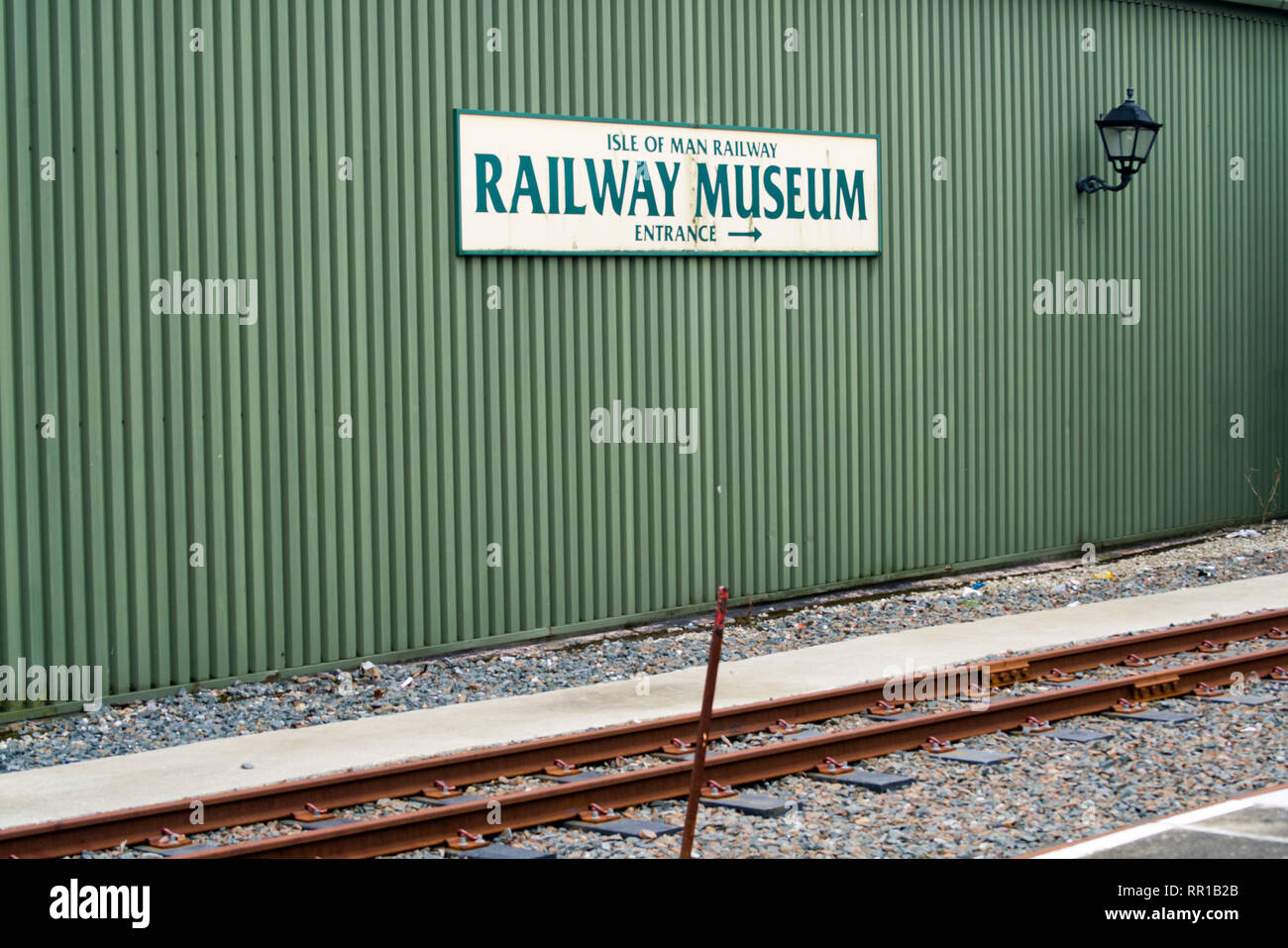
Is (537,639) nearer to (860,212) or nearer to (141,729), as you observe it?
(141,729)

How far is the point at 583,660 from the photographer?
11914 mm

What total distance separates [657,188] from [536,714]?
193 inches

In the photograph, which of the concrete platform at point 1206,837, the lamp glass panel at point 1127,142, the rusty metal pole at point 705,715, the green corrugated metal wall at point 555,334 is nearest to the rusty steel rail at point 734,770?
the rusty metal pole at point 705,715

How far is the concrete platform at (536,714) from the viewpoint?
27.1 ft

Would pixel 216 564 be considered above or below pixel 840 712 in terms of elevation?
above

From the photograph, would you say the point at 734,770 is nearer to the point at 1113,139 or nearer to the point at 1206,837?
the point at 1206,837

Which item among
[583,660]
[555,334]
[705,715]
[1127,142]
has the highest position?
[1127,142]

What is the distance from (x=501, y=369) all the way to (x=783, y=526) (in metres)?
3.16

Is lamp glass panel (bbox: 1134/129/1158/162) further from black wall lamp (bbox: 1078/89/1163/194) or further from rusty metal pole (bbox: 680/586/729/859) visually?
rusty metal pole (bbox: 680/586/729/859)

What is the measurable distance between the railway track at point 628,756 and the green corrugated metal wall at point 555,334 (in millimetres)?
3100

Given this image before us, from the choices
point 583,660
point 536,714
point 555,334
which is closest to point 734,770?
point 536,714

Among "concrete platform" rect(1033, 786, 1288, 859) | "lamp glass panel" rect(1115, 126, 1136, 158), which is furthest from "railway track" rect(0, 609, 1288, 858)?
"lamp glass panel" rect(1115, 126, 1136, 158)

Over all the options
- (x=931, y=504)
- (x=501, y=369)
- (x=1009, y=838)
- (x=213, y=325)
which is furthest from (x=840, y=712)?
(x=931, y=504)
